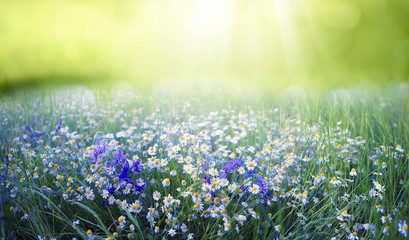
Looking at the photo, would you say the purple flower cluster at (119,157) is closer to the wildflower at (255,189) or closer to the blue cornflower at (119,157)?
the blue cornflower at (119,157)

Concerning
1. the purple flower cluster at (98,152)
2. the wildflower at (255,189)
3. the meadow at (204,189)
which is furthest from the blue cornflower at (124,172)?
the wildflower at (255,189)

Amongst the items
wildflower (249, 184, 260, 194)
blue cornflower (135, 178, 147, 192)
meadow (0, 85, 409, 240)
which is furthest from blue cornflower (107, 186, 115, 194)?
wildflower (249, 184, 260, 194)

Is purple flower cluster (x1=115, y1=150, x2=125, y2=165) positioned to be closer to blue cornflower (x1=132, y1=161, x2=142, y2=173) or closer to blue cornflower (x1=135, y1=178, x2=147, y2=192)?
blue cornflower (x1=132, y1=161, x2=142, y2=173)

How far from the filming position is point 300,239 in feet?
5.08

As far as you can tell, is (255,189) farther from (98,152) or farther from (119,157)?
(98,152)

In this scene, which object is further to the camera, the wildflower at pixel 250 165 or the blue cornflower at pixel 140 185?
the wildflower at pixel 250 165

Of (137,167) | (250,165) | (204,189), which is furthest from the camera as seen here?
(250,165)

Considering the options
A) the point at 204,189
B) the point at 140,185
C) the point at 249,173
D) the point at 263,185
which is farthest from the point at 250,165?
the point at 140,185

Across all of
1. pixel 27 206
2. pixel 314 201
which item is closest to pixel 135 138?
pixel 27 206

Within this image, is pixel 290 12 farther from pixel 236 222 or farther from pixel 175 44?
pixel 236 222

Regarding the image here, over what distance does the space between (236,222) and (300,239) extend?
38 cm

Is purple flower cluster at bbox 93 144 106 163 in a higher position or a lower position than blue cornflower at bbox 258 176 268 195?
higher

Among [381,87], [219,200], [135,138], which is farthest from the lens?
[381,87]

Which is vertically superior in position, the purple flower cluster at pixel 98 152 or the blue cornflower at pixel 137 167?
the purple flower cluster at pixel 98 152
